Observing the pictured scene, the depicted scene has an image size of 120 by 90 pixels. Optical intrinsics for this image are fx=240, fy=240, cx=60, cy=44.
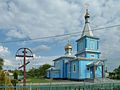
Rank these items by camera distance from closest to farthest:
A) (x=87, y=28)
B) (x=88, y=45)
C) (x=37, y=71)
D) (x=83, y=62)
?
(x=83, y=62) < (x=88, y=45) < (x=87, y=28) < (x=37, y=71)

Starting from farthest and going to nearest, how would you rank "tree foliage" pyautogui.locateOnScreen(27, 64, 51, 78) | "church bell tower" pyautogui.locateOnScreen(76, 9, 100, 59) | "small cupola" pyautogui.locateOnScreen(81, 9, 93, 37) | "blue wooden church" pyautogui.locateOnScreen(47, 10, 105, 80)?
"tree foliage" pyautogui.locateOnScreen(27, 64, 51, 78)
"small cupola" pyautogui.locateOnScreen(81, 9, 93, 37)
"church bell tower" pyautogui.locateOnScreen(76, 9, 100, 59)
"blue wooden church" pyautogui.locateOnScreen(47, 10, 105, 80)

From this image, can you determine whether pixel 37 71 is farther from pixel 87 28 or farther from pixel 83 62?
pixel 83 62

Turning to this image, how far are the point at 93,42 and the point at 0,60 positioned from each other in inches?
942

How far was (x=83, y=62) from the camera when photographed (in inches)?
1785

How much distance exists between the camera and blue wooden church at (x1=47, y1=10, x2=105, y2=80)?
44.7 metres

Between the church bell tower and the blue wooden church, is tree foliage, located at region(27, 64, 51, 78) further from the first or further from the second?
the church bell tower

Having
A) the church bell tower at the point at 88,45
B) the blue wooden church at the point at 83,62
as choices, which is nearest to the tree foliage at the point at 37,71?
the blue wooden church at the point at 83,62

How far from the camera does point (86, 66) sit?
148 ft

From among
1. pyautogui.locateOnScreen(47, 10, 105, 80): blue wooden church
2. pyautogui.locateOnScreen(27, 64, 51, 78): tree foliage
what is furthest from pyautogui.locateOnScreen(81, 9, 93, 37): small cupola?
pyautogui.locateOnScreen(27, 64, 51, 78): tree foliage

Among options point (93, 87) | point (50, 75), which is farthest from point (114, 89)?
point (50, 75)

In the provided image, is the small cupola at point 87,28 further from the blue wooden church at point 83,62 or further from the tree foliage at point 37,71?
the tree foliage at point 37,71

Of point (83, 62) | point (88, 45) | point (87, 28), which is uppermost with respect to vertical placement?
point (87, 28)

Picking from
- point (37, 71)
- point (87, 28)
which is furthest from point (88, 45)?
point (37, 71)

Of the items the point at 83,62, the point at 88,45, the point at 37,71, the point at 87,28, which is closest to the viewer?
the point at 83,62
